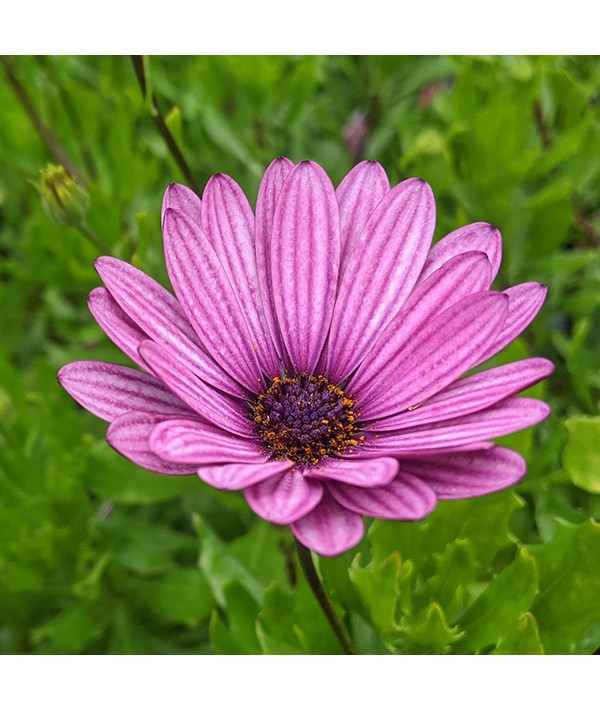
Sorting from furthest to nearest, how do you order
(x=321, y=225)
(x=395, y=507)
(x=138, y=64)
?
(x=138, y=64)
(x=321, y=225)
(x=395, y=507)

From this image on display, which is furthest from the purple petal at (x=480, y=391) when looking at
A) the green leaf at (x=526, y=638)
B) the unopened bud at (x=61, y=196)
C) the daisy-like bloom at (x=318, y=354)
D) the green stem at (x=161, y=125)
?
the unopened bud at (x=61, y=196)

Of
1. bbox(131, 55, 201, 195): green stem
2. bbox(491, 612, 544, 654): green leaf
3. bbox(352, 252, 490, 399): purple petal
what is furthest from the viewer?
bbox(131, 55, 201, 195): green stem

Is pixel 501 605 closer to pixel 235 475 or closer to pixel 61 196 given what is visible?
pixel 235 475

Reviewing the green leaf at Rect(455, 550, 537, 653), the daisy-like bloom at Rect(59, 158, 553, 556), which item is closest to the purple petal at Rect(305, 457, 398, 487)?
the daisy-like bloom at Rect(59, 158, 553, 556)

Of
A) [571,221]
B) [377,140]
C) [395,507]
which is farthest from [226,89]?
[395,507]

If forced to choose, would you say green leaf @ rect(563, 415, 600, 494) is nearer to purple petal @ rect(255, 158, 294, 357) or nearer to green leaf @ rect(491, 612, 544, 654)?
green leaf @ rect(491, 612, 544, 654)

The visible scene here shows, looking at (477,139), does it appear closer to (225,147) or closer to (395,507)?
(225,147)
